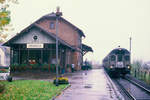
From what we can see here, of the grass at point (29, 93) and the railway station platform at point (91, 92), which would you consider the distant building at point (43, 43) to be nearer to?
the railway station platform at point (91, 92)

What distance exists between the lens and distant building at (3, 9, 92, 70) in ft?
80.2

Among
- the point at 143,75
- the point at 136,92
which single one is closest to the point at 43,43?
the point at 136,92

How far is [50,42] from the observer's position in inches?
963

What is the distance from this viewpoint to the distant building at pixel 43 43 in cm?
2444

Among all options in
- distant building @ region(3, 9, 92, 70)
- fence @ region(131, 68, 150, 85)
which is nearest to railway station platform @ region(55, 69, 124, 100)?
fence @ region(131, 68, 150, 85)

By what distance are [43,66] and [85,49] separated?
1811 centimetres

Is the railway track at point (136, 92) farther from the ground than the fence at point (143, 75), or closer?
closer

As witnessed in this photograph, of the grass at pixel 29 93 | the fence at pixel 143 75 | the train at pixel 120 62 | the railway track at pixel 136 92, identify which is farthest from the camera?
the train at pixel 120 62

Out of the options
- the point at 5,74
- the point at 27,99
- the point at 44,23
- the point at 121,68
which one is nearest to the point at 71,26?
the point at 44,23

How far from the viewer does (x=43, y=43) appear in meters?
24.7

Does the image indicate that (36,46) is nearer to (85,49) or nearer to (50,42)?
(50,42)

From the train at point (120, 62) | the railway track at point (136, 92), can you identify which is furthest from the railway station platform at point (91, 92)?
the train at point (120, 62)

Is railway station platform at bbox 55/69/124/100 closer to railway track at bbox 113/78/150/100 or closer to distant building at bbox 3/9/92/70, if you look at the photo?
railway track at bbox 113/78/150/100

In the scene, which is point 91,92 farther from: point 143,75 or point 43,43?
point 143,75
